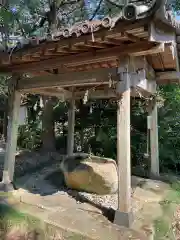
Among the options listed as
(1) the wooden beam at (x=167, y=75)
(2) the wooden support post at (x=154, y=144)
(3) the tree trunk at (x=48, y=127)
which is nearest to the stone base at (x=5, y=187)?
(2) the wooden support post at (x=154, y=144)

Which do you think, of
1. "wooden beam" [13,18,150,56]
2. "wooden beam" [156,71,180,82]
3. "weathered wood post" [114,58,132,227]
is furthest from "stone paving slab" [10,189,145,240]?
"wooden beam" [156,71,180,82]

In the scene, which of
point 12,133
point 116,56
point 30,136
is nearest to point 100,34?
point 116,56

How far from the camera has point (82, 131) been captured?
8117mm

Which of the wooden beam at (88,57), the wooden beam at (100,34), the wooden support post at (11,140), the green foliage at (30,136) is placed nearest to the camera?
the wooden beam at (100,34)

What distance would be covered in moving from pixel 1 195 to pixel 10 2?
6.14m

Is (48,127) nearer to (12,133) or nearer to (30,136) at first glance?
(30,136)

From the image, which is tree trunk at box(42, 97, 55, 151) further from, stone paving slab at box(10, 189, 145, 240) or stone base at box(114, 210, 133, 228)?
stone base at box(114, 210, 133, 228)

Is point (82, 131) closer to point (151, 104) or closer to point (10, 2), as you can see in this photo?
point (151, 104)

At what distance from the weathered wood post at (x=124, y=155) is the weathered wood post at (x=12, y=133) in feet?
7.63

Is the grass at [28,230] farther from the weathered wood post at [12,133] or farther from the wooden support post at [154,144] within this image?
the wooden support post at [154,144]

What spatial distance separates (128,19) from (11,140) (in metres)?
3.26

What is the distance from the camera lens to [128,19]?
2.63 metres

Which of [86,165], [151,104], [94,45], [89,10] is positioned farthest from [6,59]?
[89,10]

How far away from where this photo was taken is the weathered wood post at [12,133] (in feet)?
15.1
